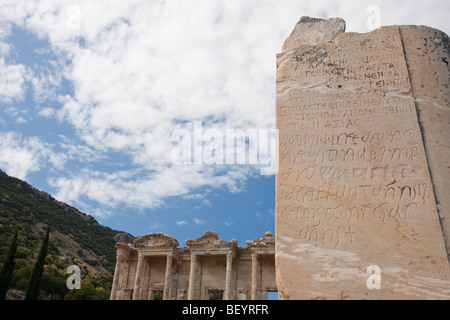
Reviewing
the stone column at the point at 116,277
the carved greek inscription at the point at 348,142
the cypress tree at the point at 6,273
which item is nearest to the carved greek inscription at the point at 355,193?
the carved greek inscription at the point at 348,142

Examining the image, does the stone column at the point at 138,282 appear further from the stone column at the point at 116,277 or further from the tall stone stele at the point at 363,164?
the tall stone stele at the point at 363,164

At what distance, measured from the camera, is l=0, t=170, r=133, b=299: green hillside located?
35906 mm

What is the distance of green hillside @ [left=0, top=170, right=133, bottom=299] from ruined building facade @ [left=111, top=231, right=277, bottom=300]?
18.0 feet

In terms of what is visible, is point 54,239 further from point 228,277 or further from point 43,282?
point 228,277

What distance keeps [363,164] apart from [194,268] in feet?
77.9

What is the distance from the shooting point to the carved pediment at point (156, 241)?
27891 mm

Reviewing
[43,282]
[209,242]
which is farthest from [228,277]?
[43,282]

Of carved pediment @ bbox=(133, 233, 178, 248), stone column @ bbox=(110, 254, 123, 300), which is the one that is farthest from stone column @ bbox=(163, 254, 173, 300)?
stone column @ bbox=(110, 254, 123, 300)

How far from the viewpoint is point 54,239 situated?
49.2m

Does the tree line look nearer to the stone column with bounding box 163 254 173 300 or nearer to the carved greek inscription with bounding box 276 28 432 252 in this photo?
the stone column with bounding box 163 254 173 300

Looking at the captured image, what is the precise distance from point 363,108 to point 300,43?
1.55m

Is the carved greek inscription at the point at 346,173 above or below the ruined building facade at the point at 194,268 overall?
below

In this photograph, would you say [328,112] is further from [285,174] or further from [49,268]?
[49,268]

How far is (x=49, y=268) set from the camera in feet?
126
